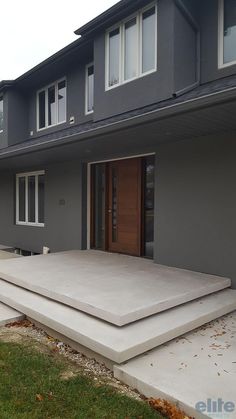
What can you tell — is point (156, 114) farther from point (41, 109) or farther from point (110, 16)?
point (41, 109)

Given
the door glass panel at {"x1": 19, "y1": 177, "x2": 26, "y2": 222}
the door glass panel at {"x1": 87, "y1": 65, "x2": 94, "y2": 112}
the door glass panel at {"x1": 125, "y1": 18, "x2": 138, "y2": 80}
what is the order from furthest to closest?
the door glass panel at {"x1": 19, "y1": 177, "x2": 26, "y2": 222} → the door glass panel at {"x1": 87, "y1": 65, "x2": 94, "y2": 112} → the door glass panel at {"x1": 125, "y1": 18, "x2": 138, "y2": 80}

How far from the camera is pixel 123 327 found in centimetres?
341

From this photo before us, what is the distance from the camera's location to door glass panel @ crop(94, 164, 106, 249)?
778cm

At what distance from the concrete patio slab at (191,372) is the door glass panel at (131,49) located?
5477mm

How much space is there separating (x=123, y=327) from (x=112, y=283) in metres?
1.34

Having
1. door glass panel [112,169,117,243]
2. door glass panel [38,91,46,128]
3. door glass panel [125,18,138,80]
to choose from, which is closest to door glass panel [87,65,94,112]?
door glass panel [125,18,138,80]

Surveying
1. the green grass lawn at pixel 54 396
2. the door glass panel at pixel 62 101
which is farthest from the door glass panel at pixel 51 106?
the green grass lawn at pixel 54 396

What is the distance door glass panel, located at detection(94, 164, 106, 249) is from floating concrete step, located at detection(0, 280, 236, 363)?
339 centimetres

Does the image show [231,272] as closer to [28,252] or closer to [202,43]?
[202,43]

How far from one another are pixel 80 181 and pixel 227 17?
4.60m

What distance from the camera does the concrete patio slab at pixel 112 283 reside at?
12.2ft

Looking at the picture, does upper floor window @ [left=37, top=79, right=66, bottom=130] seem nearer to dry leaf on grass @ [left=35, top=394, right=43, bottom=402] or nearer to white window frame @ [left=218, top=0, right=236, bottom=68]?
white window frame @ [left=218, top=0, right=236, bottom=68]

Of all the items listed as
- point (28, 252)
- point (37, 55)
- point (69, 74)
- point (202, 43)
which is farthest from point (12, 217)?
point (37, 55)

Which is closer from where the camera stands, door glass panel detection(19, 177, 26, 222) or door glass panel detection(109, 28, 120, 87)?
door glass panel detection(109, 28, 120, 87)
